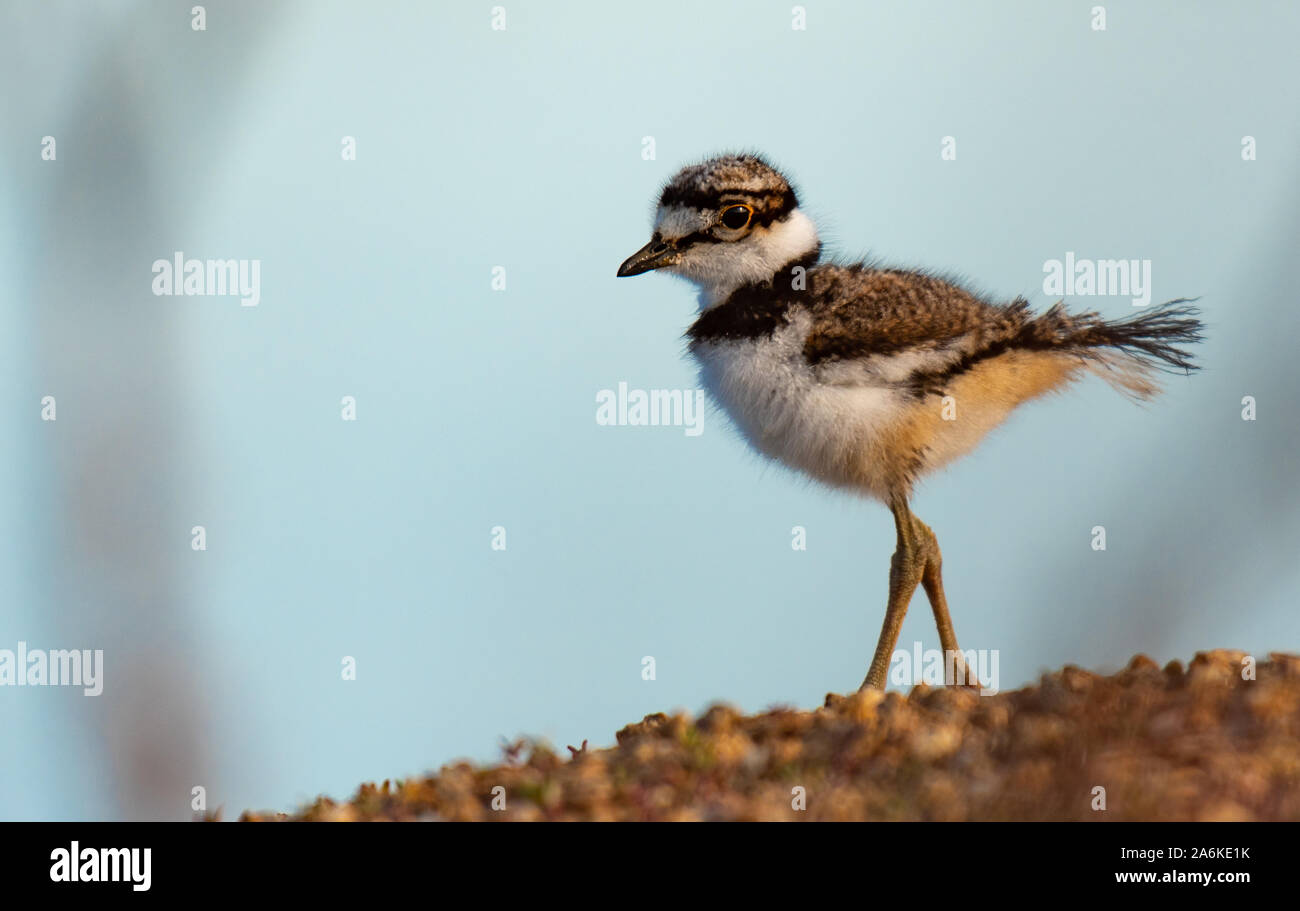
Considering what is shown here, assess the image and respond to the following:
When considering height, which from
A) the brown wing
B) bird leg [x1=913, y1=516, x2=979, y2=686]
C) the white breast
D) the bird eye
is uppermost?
the bird eye

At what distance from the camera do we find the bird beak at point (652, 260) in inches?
132

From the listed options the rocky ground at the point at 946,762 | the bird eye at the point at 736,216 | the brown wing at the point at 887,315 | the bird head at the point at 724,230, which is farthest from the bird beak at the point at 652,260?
the rocky ground at the point at 946,762

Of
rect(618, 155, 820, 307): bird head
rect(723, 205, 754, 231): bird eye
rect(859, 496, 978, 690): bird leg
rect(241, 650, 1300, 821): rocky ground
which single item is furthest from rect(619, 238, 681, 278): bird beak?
rect(241, 650, 1300, 821): rocky ground

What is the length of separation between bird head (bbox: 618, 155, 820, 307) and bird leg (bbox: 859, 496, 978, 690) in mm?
707

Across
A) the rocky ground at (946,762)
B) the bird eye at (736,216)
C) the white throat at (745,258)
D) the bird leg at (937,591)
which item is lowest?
the rocky ground at (946,762)

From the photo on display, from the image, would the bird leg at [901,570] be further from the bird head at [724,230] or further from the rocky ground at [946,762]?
the bird head at [724,230]

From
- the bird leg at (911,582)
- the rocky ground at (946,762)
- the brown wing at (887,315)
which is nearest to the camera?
the rocky ground at (946,762)

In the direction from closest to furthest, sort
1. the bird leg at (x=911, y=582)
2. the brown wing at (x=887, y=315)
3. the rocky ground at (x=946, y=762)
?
the rocky ground at (x=946, y=762) < the brown wing at (x=887, y=315) < the bird leg at (x=911, y=582)

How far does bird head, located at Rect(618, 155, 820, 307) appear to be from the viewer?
3.33 m

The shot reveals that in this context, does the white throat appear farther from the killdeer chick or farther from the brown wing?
the brown wing

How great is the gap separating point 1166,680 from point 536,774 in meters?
1.31

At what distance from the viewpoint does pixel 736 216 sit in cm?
333
